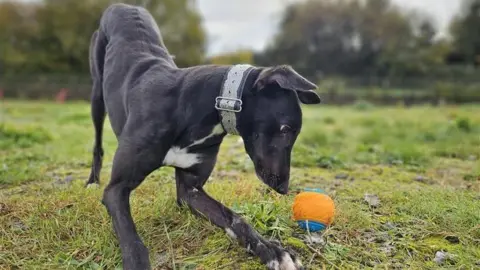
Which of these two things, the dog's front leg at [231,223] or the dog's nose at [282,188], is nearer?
the dog's front leg at [231,223]

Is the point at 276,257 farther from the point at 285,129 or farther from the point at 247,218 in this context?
the point at 285,129

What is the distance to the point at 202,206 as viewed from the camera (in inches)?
130

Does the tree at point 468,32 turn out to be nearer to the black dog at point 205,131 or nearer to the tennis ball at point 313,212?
the tennis ball at point 313,212

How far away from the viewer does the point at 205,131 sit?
3037mm

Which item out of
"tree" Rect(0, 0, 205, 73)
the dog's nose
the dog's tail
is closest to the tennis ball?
the dog's nose

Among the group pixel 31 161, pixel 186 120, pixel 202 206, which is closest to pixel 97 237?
pixel 202 206

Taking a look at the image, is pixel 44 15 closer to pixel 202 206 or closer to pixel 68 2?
pixel 68 2

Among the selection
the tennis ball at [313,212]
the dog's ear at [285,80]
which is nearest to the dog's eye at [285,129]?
the dog's ear at [285,80]

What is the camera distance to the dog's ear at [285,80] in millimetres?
2758

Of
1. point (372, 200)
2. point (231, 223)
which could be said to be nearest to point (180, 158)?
point (231, 223)

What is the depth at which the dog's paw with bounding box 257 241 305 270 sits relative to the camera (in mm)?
2711

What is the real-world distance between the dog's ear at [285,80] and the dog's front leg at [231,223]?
840mm

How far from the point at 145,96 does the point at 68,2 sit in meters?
32.1

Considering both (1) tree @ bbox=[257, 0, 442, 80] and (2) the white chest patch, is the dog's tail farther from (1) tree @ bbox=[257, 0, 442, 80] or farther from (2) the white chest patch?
(1) tree @ bbox=[257, 0, 442, 80]
